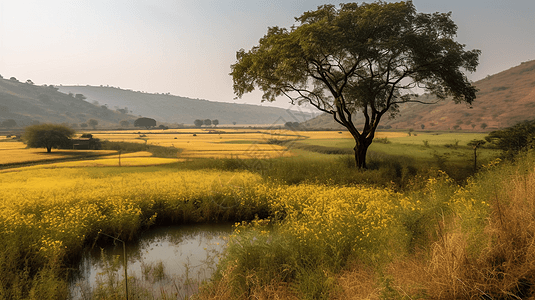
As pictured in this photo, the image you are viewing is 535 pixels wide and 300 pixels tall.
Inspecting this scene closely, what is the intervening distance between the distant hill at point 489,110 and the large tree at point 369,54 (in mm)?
33205

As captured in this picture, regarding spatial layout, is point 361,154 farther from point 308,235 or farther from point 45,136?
point 45,136

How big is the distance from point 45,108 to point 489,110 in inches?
6610

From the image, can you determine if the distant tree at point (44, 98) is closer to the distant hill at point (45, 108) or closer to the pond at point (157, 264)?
the distant hill at point (45, 108)

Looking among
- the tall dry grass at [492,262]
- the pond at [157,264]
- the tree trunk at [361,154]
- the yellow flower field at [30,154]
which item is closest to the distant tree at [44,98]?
the yellow flower field at [30,154]

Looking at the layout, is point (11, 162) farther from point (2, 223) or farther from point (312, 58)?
point (312, 58)

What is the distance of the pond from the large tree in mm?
11209

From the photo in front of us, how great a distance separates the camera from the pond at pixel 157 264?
6.96 meters

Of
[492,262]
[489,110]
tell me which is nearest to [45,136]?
[492,262]

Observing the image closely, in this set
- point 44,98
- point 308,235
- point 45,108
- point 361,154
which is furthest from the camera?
point 44,98

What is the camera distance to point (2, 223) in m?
8.21

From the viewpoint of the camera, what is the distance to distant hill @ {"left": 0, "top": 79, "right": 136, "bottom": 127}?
106281 mm

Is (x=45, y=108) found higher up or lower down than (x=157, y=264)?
higher up

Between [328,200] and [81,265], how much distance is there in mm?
9388

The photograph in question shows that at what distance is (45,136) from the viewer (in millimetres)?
24203
